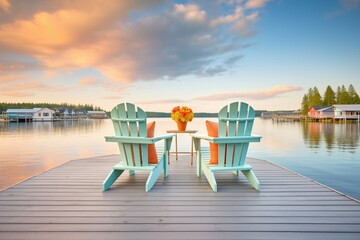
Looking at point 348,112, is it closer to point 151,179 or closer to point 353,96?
point 353,96

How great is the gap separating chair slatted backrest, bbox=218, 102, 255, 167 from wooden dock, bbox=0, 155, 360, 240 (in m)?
0.44

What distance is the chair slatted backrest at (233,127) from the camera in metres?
3.61

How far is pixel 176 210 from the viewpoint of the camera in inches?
106

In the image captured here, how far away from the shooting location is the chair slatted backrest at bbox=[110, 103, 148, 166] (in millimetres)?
3645

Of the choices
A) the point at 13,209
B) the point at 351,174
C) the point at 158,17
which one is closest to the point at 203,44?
the point at 158,17

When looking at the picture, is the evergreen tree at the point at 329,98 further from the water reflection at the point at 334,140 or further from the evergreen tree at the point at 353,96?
the water reflection at the point at 334,140

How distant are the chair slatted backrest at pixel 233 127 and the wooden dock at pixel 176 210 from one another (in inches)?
17.2

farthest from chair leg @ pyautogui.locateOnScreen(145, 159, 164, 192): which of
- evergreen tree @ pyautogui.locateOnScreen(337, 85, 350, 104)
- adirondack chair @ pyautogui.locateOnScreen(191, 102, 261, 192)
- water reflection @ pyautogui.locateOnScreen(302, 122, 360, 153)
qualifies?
evergreen tree @ pyautogui.locateOnScreen(337, 85, 350, 104)

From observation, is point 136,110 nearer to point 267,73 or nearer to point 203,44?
point 203,44

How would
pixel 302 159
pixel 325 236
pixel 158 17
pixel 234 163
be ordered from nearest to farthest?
pixel 325 236 < pixel 234 163 < pixel 302 159 < pixel 158 17

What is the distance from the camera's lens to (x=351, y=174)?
812cm

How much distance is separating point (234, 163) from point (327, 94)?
7686cm

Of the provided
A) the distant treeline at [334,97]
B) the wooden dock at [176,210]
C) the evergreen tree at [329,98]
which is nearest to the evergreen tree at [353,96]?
the distant treeline at [334,97]

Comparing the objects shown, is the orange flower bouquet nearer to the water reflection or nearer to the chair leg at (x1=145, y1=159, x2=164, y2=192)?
the chair leg at (x1=145, y1=159, x2=164, y2=192)
